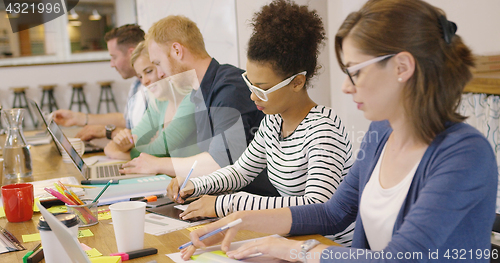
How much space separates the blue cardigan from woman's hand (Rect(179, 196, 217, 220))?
0.45 meters

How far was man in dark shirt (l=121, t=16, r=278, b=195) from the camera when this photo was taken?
1716mm

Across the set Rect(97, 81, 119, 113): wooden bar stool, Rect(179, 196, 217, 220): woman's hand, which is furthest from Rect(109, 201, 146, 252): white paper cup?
Rect(97, 81, 119, 113): wooden bar stool

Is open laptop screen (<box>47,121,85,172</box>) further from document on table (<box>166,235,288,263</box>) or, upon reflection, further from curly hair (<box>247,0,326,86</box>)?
document on table (<box>166,235,288,263</box>)

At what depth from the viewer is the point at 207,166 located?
1.70 m

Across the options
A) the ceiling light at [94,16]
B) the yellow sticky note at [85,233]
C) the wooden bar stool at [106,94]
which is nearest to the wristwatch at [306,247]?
the yellow sticky note at [85,233]

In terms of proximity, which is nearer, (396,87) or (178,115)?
(396,87)

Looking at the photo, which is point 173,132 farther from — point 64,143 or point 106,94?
point 106,94

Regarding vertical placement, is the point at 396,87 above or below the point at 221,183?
above

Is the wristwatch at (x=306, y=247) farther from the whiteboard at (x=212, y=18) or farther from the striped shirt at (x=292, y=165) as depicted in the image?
the whiteboard at (x=212, y=18)

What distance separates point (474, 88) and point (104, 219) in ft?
5.75

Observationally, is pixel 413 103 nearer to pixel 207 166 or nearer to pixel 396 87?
pixel 396 87

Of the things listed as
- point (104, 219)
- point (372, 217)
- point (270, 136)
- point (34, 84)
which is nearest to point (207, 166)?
point (270, 136)

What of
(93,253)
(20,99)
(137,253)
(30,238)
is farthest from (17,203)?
(20,99)

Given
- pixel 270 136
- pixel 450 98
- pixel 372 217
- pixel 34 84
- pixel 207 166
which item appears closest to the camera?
pixel 450 98
